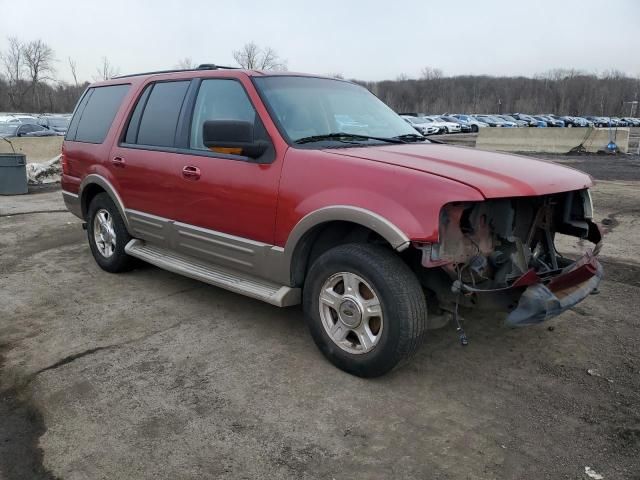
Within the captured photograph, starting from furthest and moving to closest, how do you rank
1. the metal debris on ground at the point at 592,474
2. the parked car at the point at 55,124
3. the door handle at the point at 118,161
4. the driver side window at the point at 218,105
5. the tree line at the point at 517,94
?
the tree line at the point at 517,94, the parked car at the point at 55,124, the door handle at the point at 118,161, the driver side window at the point at 218,105, the metal debris on ground at the point at 592,474

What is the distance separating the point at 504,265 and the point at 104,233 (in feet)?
13.2

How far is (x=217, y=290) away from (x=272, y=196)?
1.73 m

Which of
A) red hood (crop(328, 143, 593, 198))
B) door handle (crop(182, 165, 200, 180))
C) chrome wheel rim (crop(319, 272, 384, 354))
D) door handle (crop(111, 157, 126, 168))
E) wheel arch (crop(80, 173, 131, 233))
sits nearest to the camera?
red hood (crop(328, 143, 593, 198))

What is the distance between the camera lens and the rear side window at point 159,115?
4.61m

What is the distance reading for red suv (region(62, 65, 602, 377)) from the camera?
3.13 m

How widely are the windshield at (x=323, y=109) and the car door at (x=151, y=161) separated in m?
0.98

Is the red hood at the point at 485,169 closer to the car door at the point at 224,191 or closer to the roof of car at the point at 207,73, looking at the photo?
the car door at the point at 224,191

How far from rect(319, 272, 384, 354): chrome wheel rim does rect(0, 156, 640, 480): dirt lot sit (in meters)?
0.25

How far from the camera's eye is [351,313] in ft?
11.1

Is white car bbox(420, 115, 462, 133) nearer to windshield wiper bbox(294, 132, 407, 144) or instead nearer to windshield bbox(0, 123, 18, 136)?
windshield bbox(0, 123, 18, 136)

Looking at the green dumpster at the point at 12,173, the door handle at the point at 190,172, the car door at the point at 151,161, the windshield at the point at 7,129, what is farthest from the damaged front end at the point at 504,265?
the windshield at the point at 7,129

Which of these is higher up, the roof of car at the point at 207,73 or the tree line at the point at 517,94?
the tree line at the point at 517,94

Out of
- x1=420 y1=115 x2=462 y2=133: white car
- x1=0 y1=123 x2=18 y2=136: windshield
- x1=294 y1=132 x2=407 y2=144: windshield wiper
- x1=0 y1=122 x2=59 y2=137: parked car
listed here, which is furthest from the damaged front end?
x1=420 y1=115 x2=462 y2=133: white car

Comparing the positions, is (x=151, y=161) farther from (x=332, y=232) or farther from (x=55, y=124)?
(x=55, y=124)
